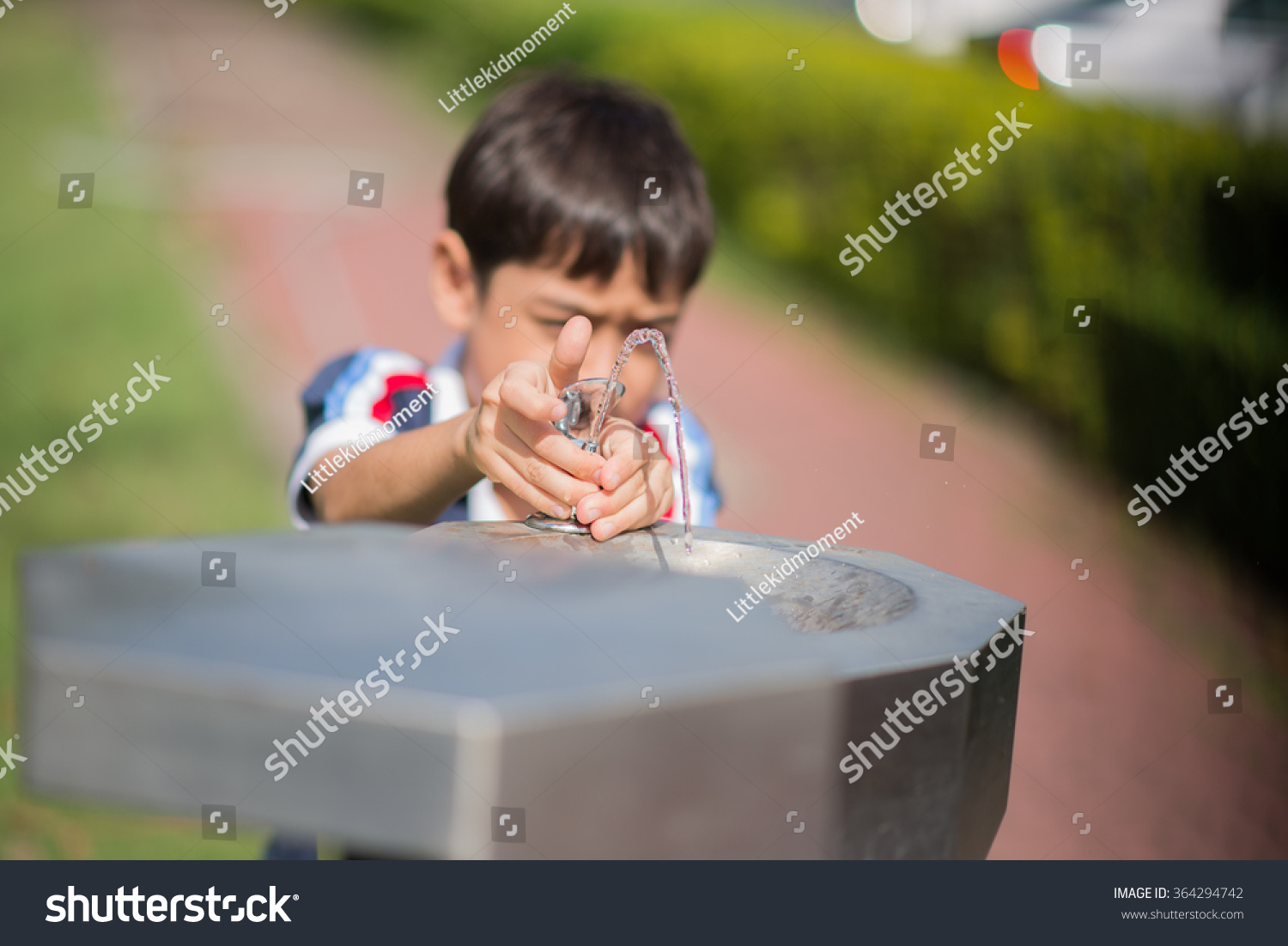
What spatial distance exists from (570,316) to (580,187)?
236 millimetres

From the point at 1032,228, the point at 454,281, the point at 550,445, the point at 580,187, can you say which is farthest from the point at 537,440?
the point at 1032,228

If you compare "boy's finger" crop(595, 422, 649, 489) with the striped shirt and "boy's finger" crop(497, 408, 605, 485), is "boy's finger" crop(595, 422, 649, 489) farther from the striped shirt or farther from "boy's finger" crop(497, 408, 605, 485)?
the striped shirt

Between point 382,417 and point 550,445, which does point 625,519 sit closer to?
point 550,445

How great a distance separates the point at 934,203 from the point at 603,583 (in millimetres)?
4683

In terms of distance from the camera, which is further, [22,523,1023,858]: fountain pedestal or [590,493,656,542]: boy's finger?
[590,493,656,542]: boy's finger

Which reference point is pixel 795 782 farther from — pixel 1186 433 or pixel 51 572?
pixel 1186 433

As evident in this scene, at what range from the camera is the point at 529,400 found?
47.1 inches

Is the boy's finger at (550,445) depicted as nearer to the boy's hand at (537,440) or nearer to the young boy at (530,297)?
the boy's hand at (537,440)

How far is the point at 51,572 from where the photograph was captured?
95cm

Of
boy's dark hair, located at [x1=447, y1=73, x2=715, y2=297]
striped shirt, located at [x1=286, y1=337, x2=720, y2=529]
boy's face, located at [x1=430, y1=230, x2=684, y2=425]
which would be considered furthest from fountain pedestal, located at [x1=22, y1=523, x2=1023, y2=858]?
boy's dark hair, located at [x1=447, y1=73, x2=715, y2=297]

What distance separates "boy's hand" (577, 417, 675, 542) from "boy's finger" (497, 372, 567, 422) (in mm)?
143

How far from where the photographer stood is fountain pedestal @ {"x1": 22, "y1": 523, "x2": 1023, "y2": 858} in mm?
812
